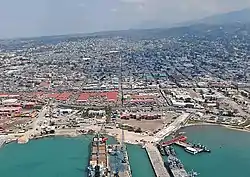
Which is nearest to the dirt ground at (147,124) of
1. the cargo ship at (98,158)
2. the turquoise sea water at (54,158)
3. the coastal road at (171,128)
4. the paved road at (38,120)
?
the coastal road at (171,128)

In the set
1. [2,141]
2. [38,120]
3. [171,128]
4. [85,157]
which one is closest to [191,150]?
[171,128]

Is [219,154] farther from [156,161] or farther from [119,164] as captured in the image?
[119,164]

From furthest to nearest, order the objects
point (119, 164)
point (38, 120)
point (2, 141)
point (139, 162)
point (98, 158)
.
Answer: point (38, 120) < point (2, 141) < point (139, 162) < point (98, 158) < point (119, 164)

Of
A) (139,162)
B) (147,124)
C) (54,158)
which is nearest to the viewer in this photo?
(139,162)

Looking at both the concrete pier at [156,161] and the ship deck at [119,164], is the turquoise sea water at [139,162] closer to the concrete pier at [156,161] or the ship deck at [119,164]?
the concrete pier at [156,161]

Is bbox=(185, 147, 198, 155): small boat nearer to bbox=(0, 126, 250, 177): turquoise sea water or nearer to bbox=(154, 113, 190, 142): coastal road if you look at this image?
bbox=(0, 126, 250, 177): turquoise sea water

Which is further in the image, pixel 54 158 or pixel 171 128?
pixel 171 128
